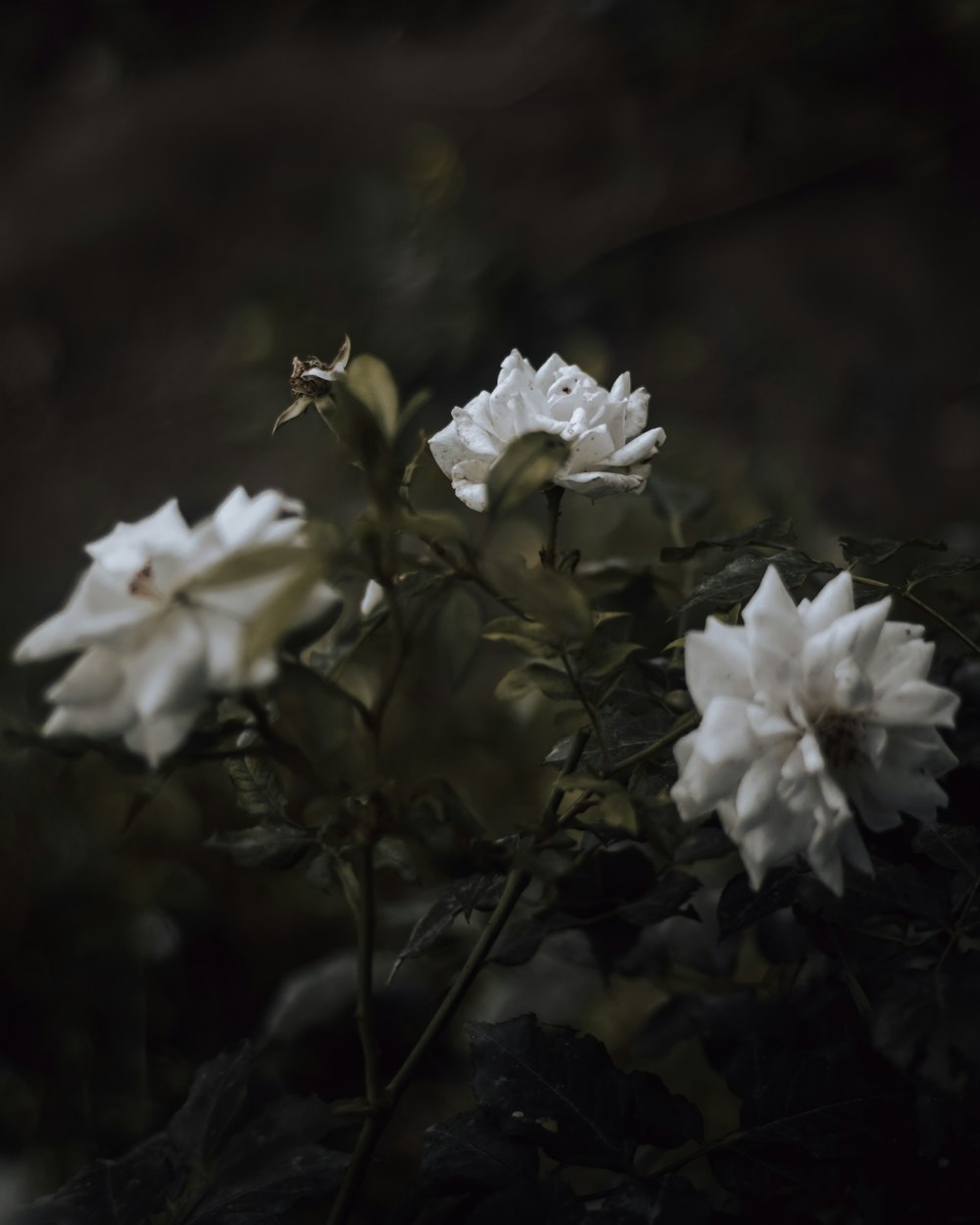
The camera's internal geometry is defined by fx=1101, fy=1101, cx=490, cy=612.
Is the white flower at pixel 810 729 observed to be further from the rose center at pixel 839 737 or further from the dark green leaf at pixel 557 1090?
the dark green leaf at pixel 557 1090

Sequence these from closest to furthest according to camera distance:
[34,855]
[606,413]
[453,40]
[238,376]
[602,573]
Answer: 1. [606,413]
2. [602,573]
3. [34,855]
4. [238,376]
5. [453,40]

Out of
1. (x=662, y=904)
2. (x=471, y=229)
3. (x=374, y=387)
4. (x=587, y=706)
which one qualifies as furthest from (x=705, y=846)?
(x=471, y=229)

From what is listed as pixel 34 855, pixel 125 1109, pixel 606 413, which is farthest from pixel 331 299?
pixel 606 413

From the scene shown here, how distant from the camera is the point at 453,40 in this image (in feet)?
7.06

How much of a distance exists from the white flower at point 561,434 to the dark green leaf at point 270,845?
13 centimetres

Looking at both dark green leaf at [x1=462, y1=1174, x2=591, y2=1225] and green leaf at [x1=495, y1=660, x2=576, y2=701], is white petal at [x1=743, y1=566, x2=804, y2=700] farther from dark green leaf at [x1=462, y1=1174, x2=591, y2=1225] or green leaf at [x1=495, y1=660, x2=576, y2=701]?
dark green leaf at [x1=462, y1=1174, x2=591, y2=1225]

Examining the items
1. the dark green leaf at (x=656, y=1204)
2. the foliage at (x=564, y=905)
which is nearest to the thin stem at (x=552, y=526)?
the foliage at (x=564, y=905)

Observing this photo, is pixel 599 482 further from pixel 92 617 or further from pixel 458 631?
pixel 92 617

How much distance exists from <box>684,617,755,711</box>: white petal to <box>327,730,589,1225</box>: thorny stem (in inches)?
3.0

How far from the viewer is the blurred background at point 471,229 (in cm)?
167

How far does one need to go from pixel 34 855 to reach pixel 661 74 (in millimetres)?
1779

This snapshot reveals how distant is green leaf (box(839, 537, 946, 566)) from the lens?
1.37 feet

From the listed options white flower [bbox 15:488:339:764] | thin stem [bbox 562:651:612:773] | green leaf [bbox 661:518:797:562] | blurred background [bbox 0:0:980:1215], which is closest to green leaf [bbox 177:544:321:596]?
white flower [bbox 15:488:339:764]

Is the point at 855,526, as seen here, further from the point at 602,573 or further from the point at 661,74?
the point at 661,74
